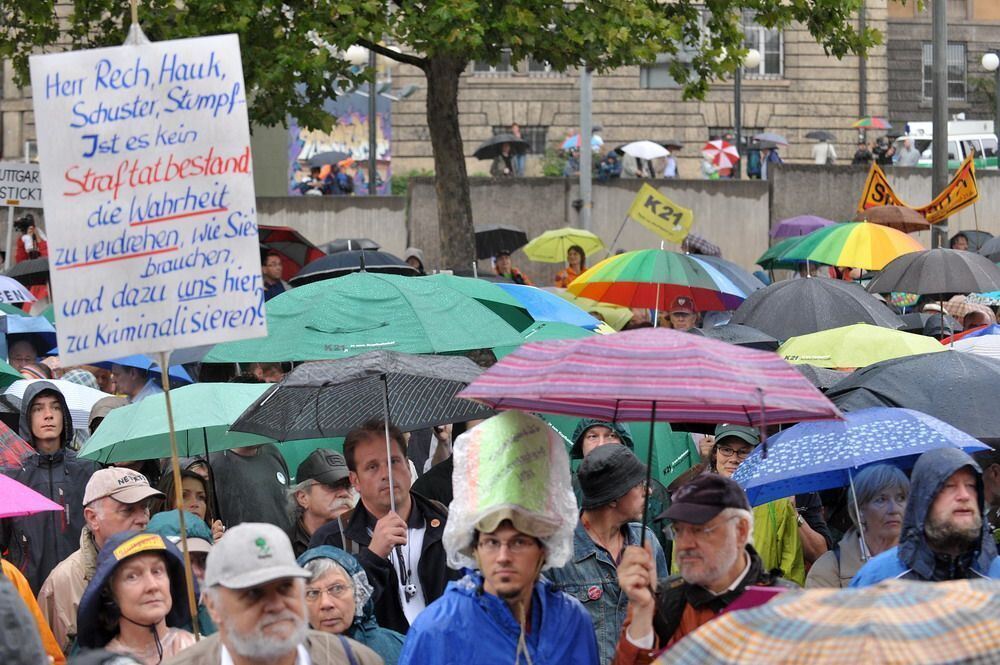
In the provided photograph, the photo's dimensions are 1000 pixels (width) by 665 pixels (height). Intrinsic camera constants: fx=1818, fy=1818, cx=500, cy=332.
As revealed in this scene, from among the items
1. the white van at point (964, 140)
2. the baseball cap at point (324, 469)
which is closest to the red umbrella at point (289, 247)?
the baseball cap at point (324, 469)

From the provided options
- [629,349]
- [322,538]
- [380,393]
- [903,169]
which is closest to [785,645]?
[629,349]

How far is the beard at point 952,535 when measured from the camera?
559cm

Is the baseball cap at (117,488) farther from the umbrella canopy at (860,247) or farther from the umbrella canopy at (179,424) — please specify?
the umbrella canopy at (860,247)

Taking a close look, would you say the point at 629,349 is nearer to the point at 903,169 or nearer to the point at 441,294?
the point at 441,294

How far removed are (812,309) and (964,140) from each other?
3297 cm

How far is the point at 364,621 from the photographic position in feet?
19.9

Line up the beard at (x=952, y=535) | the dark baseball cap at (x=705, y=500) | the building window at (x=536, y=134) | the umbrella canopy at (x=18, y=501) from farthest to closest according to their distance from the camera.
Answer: the building window at (x=536, y=134) < the umbrella canopy at (x=18, y=501) < the beard at (x=952, y=535) < the dark baseball cap at (x=705, y=500)

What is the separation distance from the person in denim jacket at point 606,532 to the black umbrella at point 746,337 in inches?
167

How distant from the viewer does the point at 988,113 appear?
2188 inches

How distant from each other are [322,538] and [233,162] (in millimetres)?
1635

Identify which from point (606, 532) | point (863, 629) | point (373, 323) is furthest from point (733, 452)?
point (863, 629)

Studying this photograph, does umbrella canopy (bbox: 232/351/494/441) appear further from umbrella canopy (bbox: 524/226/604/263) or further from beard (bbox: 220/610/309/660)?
umbrella canopy (bbox: 524/226/604/263)

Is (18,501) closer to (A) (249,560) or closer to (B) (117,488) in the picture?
(B) (117,488)

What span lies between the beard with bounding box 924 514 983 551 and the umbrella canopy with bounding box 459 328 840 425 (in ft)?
2.56
